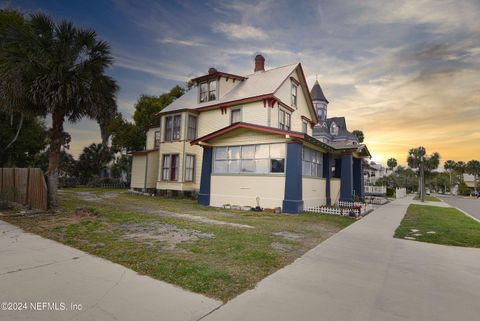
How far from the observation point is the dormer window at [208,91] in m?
22.1

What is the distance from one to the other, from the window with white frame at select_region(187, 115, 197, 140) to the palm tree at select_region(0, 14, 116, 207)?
375 inches

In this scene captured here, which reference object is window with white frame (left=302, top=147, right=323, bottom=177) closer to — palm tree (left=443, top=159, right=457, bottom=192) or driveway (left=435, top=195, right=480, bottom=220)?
driveway (left=435, top=195, right=480, bottom=220)

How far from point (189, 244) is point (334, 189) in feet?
52.8

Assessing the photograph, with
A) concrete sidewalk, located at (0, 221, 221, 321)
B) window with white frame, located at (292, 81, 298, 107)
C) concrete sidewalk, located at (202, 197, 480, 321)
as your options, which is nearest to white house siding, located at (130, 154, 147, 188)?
window with white frame, located at (292, 81, 298, 107)

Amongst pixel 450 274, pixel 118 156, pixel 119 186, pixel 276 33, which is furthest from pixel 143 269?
pixel 118 156

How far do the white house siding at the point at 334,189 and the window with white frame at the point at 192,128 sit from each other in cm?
1210

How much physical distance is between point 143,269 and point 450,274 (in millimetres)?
6138

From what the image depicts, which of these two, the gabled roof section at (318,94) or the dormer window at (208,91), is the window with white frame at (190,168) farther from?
the gabled roof section at (318,94)

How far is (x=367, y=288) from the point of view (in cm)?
426

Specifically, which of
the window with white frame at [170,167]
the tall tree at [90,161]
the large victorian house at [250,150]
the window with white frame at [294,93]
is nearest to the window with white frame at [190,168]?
Answer: the large victorian house at [250,150]

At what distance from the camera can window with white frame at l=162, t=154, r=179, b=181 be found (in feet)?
73.2

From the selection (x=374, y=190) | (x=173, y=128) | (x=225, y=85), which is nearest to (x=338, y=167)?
(x=225, y=85)

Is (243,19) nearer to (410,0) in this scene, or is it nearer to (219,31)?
(219,31)

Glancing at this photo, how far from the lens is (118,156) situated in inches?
2003
